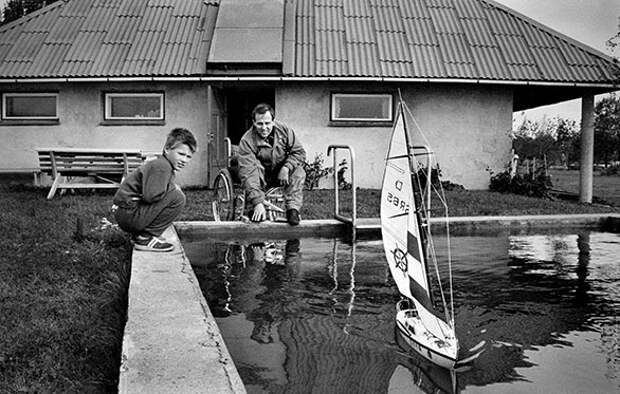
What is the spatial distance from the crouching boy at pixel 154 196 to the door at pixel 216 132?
8.05 m

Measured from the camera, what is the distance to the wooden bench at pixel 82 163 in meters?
10.6

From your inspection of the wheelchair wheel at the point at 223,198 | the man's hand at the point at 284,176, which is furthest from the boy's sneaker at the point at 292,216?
the wheelchair wheel at the point at 223,198

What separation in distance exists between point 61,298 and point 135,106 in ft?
35.8

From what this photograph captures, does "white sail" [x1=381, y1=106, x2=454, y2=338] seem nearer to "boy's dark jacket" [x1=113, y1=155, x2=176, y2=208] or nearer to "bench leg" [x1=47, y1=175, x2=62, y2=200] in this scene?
"boy's dark jacket" [x1=113, y1=155, x2=176, y2=208]

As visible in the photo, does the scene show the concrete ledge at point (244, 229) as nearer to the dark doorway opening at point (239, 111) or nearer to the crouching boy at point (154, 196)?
the crouching boy at point (154, 196)

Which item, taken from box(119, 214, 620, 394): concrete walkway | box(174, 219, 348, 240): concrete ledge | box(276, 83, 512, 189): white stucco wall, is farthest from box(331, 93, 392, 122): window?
box(119, 214, 620, 394): concrete walkway

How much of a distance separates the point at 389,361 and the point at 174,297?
115cm

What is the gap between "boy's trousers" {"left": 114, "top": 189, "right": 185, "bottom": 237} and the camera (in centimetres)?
498

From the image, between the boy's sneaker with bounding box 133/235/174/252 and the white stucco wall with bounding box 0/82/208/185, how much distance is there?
9247mm

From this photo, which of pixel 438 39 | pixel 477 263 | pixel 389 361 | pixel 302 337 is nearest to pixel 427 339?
pixel 389 361

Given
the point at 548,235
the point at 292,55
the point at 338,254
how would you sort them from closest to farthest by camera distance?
the point at 338,254 < the point at 548,235 < the point at 292,55

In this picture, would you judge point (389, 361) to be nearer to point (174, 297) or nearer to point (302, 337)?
point (302, 337)

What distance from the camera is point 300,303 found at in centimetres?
425

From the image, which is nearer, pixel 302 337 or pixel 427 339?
pixel 427 339
